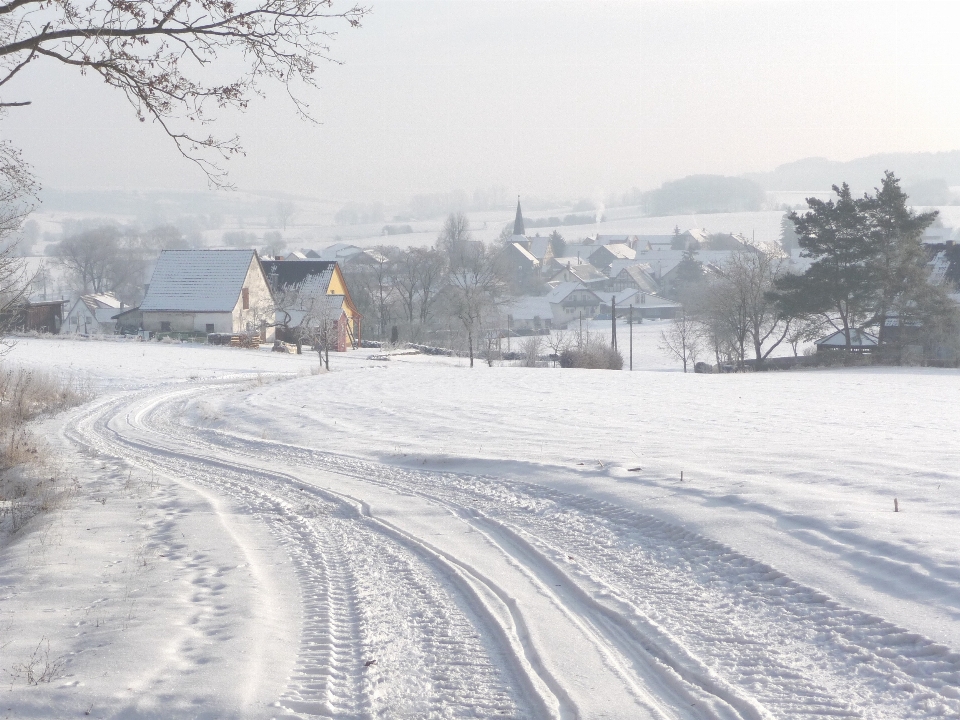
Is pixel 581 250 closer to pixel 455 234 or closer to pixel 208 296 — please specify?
pixel 455 234

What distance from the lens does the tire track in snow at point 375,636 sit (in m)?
4.40

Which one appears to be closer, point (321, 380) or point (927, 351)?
point (321, 380)

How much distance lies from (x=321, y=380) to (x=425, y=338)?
155 ft

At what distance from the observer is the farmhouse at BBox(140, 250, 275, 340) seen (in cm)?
5888

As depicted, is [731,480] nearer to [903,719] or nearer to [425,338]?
[903,719]

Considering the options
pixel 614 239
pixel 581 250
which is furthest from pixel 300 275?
pixel 614 239

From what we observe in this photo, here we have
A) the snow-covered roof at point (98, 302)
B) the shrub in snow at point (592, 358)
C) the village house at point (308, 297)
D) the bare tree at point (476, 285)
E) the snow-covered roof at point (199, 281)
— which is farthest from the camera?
the snow-covered roof at point (98, 302)

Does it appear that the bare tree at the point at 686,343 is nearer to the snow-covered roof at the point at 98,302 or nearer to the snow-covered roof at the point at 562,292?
the snow-covered roof at the point at 562,292

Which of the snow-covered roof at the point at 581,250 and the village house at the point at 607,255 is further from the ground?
the snow-covered roof at the point at 581,250

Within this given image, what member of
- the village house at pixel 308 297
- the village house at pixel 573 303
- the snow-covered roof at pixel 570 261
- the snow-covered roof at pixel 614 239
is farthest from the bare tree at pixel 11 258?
the snow-covered roof at pixel 614 239

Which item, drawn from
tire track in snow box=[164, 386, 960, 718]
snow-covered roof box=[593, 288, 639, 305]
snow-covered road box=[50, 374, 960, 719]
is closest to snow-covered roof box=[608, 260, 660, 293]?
snow-covered roof box=[593, 288, 639, 305]

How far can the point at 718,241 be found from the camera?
154 metres

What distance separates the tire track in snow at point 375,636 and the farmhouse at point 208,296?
52287 mm

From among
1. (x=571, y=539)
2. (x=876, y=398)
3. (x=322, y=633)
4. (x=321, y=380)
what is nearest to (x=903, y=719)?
(x=322, y=633)
